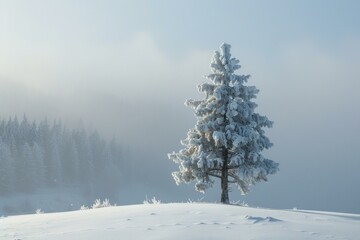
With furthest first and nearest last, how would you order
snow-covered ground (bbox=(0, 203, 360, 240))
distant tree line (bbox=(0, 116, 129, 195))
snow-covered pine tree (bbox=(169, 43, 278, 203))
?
distant tree line (bbox=(0, 116, 129, 195)), snow-covered pine tree (bbox=(169, 43, 278, 203)), snow-covered ground (bbox=(0, 203, 360, 240))

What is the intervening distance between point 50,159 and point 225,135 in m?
96.4

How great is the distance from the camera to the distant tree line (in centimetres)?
10175

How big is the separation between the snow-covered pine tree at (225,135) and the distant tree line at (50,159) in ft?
258

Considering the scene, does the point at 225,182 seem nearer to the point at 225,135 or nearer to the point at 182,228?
the point at 225,135

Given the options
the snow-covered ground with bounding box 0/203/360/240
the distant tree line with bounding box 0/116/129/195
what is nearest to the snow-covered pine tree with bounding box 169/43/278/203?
the snow-covered ground with bounding box 0/203/360/240

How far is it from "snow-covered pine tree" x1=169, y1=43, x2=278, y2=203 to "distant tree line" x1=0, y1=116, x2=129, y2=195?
78.8m

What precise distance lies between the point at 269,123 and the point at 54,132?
105217mm

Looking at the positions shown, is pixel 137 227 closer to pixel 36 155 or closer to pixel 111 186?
pixel 36 155

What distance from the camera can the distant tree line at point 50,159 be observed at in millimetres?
101750

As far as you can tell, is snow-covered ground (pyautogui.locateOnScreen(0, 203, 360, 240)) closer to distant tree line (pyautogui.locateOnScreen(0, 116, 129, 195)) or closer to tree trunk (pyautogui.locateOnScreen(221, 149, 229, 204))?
tree trunk (pyautogui.locateOnScreen(221, 149, 229, 204))

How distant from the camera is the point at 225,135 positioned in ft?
84.7

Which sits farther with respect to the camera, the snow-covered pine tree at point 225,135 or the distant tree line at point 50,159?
the distant tree line at point 50,159

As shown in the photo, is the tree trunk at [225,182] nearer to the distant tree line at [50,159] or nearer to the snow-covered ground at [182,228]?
the snow-covered ground at [182,228]

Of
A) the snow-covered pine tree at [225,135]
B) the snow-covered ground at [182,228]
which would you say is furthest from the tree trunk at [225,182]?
the snow-covered ground at [182,228]
